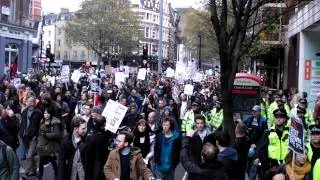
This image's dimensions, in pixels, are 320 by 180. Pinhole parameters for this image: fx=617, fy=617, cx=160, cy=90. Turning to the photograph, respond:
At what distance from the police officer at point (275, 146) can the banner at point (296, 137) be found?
2122 millimetres

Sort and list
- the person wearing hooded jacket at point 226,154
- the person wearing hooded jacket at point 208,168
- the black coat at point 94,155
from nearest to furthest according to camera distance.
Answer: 1. the person wearing hooded jacket at point 208,168
2. the person wearing hooded jacket at point 226,154
3. the black coat at point 94,155

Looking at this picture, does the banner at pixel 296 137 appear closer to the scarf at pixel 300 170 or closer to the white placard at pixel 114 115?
the scarf at pixel 300 170

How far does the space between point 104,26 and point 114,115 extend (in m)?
54.7

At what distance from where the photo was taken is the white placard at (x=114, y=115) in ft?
33.7

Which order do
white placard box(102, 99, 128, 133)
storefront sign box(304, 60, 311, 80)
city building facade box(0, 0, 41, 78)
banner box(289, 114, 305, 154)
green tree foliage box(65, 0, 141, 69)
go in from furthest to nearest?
green tree foliage box(65, 0, 141, 69) → city building facade box(0, 0, 41, 78) → storefront sign box(304, 60, 311, 80) → white placard box(102, 99, 128, 133) → banner box(289, 114, 305, 154)

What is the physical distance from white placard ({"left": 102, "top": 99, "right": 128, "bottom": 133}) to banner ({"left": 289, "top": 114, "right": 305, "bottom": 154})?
3742 millimetres

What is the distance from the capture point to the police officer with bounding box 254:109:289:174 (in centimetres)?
931

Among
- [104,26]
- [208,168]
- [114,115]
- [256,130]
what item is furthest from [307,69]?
[104,26]

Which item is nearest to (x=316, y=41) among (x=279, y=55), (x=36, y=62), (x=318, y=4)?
(x=318, y=4)

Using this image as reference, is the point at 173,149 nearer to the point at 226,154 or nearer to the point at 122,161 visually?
the point at 122,161

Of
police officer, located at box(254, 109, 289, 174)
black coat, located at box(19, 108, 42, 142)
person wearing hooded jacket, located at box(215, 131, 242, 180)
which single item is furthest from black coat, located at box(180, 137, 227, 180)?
black coat, located at box(19, 108, 42, 142)

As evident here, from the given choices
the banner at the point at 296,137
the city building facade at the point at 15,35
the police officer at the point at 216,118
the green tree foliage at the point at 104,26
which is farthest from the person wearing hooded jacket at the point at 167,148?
the green tree foliage at the point at 104,26

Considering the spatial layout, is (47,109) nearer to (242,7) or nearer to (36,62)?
(242,7)

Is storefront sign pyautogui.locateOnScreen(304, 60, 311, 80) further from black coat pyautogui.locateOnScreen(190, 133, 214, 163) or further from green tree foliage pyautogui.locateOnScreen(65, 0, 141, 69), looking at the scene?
green tree foliage pyautogui.locateOnScreen(65, 0, 141, 69)
